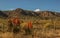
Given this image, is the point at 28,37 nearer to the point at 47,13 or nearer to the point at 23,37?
the point at 23,37

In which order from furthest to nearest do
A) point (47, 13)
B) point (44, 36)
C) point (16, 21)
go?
point (47, 13)
point (16, 21)
point (44, 36)

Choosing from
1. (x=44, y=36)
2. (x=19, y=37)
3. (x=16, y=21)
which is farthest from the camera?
(x=16, y=21)

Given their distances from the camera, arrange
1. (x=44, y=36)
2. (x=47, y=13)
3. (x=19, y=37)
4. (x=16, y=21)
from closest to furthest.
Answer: (x=19, y=37) → (x=44, y=36) → (x=16, y=21) → (x=47, y=13)

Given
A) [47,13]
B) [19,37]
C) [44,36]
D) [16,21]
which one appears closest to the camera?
[19,37]

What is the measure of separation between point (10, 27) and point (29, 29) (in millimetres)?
2570

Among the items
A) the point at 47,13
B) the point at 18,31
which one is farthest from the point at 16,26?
the point at 47,13

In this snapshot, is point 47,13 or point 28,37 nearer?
point 28,37

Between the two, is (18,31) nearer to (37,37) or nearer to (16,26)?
(16,26)

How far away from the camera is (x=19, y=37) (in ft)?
75.5

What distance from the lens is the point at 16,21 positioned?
2675 cm

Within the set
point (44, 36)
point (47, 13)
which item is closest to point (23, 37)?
point (44, 36)

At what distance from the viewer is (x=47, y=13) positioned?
541ft

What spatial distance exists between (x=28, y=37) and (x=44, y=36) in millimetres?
2104

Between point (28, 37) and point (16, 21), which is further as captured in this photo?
point (16, 21)
